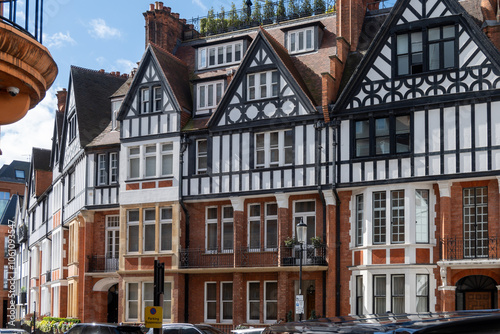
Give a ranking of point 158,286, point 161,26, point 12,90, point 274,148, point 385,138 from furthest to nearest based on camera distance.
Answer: point 161,26, point 274,148, point 385,138, point 158,286, point 12,90

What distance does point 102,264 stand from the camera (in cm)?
4022

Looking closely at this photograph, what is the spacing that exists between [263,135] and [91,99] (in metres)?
14.0

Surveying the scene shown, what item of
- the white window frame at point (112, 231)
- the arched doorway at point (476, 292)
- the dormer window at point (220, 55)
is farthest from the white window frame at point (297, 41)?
the arched doorway at point (476, 292)

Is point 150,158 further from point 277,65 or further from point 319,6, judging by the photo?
point 319,6

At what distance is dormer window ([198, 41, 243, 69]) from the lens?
38.5m

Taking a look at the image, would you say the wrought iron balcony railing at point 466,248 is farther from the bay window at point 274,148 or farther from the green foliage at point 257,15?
the green foliage at point 257,15

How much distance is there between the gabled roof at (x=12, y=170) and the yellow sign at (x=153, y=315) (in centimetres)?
8229

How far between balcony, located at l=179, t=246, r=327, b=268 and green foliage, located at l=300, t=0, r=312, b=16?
1307 cm

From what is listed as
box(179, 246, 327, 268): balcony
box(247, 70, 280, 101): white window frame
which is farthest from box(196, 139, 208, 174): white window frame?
box(179, 246, 327, 268): balcony

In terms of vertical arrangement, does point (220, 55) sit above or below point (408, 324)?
above

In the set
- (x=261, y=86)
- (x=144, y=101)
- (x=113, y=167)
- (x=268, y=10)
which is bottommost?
(x=113, y=167)

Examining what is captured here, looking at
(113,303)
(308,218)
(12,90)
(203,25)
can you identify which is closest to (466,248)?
(308,218)

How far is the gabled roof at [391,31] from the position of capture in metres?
30.2

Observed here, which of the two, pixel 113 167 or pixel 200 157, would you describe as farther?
pixel 113 167
